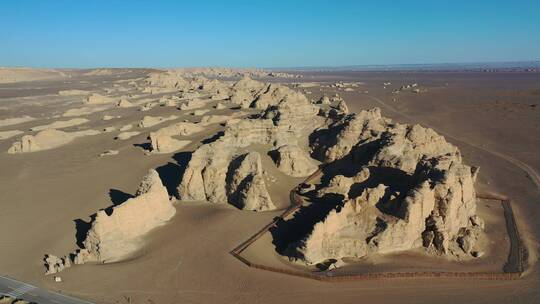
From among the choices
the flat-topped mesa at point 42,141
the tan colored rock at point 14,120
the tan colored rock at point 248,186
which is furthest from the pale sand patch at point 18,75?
the tan colored rock at point 248,186

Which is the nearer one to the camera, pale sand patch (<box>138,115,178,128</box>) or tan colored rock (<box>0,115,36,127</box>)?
pale sand patch (<box>138,115,178,128</box>)

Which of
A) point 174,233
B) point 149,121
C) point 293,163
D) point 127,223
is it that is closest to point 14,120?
point 149,121

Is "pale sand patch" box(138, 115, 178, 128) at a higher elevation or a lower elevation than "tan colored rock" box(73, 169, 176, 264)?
higher

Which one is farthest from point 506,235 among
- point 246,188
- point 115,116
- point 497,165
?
point 115,116

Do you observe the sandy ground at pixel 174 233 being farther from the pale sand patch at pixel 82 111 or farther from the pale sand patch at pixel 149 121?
the pale sand patch at pixel 82 111

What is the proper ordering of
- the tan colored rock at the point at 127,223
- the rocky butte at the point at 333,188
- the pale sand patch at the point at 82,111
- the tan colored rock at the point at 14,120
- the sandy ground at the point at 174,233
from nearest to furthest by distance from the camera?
the sandy ground at the point at 174,233, the rocky butte at the point at 333,188, the tan colored rock at the point at 127,223, the tan colored rock at the point at 14,120, the pale sand patch at the point at 82,111

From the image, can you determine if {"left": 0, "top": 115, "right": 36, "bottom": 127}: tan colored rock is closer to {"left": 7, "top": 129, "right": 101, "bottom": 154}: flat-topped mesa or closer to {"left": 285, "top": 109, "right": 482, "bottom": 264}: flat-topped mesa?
{"left": 7, "top": 129, "right": 101, "bottom": 154}: flat-topped mesa

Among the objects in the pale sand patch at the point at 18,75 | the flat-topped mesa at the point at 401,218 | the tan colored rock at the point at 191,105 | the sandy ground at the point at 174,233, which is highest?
the pale sand patch at the point at 18,75

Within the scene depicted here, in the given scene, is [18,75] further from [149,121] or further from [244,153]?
[244,153]

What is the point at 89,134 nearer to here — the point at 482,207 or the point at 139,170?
the point at 139,170

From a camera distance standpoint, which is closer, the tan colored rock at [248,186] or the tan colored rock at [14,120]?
the tan colored rock at [248,186]

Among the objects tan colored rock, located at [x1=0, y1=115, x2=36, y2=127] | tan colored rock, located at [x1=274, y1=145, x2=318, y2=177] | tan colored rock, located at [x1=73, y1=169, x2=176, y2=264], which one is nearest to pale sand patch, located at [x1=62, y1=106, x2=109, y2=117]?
tan colored rock, located at [x1=0, y1=115, x2=36, y2=127]
